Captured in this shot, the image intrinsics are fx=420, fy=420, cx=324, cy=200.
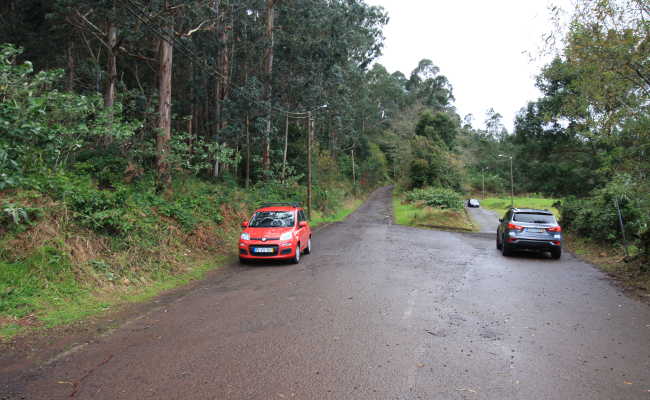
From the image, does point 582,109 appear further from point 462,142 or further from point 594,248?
point 462,142

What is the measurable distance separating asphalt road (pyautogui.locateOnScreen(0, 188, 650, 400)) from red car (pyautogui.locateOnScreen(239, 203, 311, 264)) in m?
1.88

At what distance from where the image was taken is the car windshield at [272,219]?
40.7ft

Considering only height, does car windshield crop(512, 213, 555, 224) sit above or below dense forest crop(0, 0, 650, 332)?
below

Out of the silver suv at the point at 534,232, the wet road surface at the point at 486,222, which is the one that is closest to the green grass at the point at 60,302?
the silver suv at the point at 534,232

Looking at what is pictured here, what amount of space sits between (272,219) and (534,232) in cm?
839

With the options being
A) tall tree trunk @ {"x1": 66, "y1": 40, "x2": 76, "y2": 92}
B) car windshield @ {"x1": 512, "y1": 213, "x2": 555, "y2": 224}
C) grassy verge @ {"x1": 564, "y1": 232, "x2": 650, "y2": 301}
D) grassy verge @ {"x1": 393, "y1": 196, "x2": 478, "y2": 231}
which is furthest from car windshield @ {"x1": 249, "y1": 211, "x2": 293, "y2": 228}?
grassy verge @ {"x1": 393, "y1": 196, "x2": 478, "y2": 231}

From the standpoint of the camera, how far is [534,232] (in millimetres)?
13516

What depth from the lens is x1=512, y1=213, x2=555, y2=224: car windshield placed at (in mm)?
13609

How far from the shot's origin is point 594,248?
16.2m

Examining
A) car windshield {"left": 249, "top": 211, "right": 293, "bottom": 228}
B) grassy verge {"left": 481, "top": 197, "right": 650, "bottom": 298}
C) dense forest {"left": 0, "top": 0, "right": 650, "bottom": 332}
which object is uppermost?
dense forest {"left": 0, "top": 0, "right": 650, "bottom": 332}

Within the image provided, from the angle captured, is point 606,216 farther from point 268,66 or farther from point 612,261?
point 268,66

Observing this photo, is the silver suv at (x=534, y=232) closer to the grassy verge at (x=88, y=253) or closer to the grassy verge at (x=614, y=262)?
the grassy verge at (x=614, y=262)

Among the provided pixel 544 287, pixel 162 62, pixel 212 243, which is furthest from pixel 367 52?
pixel 544 287

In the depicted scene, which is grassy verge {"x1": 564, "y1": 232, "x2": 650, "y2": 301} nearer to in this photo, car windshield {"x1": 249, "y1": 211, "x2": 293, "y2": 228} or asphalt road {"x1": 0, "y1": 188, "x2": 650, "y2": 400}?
asphalt road {"x1": 0, "y1": 188, "x2": 650, "y2": 400}
